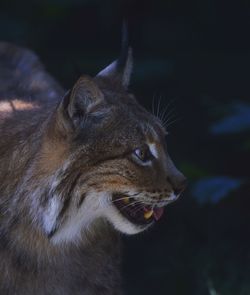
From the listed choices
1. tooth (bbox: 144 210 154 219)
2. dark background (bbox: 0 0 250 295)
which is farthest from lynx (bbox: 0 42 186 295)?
dark background (bbox: 0 0 250 295)

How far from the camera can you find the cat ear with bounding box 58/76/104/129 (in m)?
4.48

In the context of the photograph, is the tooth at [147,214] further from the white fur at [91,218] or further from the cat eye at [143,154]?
the cat eye at [143,154]

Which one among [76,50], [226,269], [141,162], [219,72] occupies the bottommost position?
[226,269]

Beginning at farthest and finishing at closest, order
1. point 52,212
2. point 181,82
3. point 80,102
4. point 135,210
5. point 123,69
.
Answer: point 181,82
point 123,69
point 135,210
point 52,212
point 80,102

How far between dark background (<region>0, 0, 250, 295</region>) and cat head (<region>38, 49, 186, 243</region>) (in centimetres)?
194

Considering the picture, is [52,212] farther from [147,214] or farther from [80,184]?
[147,214]

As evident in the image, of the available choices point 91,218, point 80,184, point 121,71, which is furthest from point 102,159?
point 121,71

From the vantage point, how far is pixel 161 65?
7.22m

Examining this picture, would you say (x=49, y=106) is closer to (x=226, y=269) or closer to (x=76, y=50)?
(x=226, y=269)

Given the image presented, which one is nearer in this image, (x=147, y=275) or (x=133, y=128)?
(x=133, y=128)

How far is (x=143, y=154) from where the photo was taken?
463cm

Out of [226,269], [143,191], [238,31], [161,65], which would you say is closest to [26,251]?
[143,191]

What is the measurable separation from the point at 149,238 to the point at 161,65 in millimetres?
1137

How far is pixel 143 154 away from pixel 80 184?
294 mm
